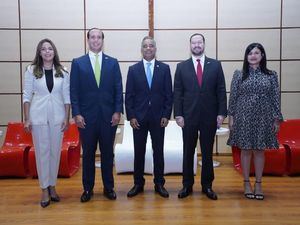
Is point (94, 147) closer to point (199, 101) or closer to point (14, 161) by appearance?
point (199, 101)

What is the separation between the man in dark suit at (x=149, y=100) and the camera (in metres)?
4.04

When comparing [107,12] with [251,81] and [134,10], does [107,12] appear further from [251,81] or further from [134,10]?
[251,81]

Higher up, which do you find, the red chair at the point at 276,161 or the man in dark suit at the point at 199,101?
the man in dark suit at the point at 199,101

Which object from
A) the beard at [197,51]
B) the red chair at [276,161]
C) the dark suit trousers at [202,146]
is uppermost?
the beard at [197,51]

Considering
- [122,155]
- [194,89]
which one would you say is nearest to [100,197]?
[122,155]

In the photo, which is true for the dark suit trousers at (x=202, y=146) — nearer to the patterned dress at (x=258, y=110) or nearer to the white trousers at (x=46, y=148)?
the patterned dress at (x=258, y=110)

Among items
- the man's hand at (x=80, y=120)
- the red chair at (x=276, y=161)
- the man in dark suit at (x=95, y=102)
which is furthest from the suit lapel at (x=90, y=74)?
the red chair at (x=276, y=161)

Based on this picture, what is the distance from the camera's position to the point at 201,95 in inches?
156

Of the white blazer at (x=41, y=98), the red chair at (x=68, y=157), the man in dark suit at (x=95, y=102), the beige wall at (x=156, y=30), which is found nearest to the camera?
the white blazer at (x=41, y=98)

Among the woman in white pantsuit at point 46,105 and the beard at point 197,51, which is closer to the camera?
the woman in white pantsuit at point 46,105

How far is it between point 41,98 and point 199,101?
1.50m

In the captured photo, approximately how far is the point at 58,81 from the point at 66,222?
51.4 inches

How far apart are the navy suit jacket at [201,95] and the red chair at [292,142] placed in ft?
5.11

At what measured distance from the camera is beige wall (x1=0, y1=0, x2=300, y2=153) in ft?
20.0
